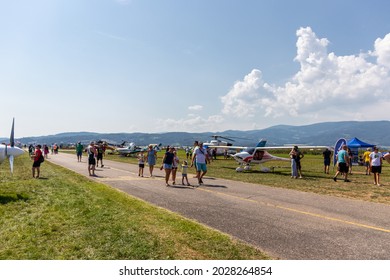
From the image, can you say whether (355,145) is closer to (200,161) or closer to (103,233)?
(200,161)

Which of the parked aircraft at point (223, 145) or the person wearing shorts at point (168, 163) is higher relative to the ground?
the parked aircraft at point (223, 145)

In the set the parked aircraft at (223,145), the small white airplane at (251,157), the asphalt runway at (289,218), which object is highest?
the parked aircraft at (223,145)

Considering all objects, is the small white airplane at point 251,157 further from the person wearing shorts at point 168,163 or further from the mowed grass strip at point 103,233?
the mowed grass strip at point 103,233

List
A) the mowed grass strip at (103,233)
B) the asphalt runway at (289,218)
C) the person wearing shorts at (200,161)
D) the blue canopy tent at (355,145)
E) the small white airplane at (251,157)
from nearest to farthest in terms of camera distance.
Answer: the mowed grass strip at (103,233), the asphalt runway at (289,218), the person wearing shorts at (200,161), the small white airplane at (251,157), the blue canopy tent at (355,145)

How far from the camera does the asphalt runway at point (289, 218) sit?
18.1ft

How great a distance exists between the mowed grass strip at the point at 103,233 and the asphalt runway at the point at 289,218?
2.20ft

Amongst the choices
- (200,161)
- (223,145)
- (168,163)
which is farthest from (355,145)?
(168,163)

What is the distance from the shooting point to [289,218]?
25.8 feet

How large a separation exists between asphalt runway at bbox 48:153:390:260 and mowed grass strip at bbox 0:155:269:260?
2.20ft

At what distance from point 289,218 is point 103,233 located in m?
4.74

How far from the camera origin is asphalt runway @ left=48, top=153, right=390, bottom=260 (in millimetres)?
5520

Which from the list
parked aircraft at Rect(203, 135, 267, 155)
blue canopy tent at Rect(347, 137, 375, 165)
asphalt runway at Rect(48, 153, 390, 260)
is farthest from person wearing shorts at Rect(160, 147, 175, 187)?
blue canopy tent at Rect(347, 137, 375, 165)

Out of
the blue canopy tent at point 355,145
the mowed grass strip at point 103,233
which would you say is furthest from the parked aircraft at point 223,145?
the mowed grass strip at point 103,233
